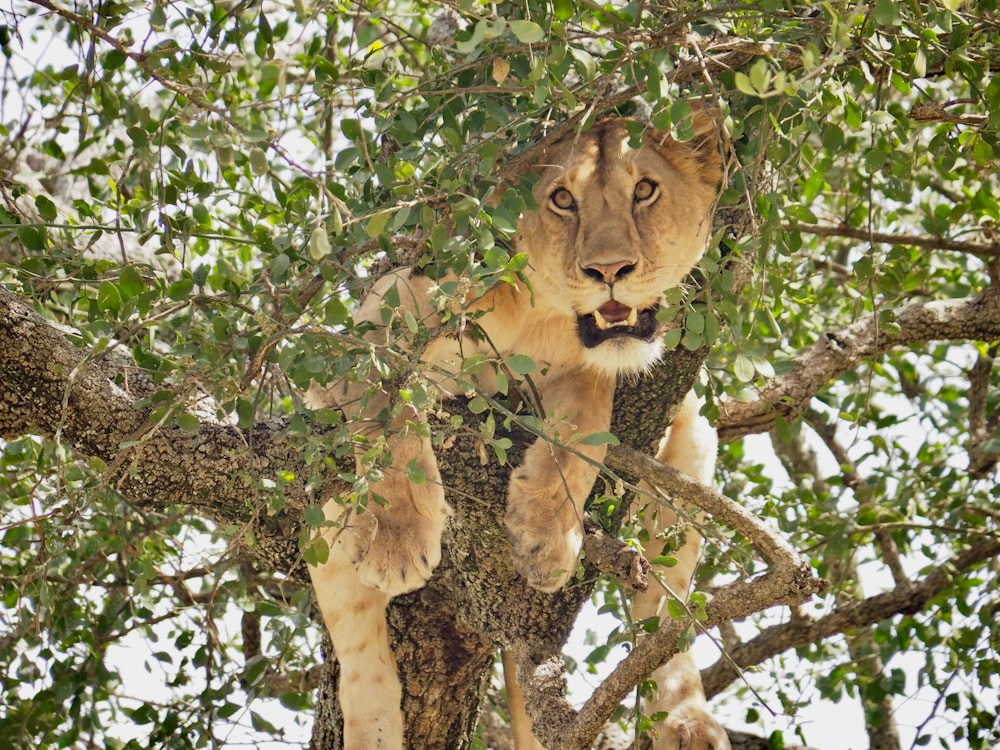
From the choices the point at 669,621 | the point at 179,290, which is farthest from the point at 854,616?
the point at 179,290

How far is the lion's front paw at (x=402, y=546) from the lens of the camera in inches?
124

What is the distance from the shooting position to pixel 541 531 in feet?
11.1

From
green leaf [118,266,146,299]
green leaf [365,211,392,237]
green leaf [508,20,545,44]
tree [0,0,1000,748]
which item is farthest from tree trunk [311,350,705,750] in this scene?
green leaf [508,20,545,44]

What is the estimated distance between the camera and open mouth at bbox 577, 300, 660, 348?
3.52 meters

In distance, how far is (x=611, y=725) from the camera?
4.38m

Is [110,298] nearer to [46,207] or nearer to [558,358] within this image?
[46,207]

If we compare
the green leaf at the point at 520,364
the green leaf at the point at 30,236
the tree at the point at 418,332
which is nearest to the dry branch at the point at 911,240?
the tree at the point at 418,332

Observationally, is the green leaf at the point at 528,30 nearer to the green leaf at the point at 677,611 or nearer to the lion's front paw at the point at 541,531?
the green leaf at the point at 677,611

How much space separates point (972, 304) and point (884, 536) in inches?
48.5

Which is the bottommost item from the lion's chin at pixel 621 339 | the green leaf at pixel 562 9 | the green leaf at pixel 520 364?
the green leaf at pixel 520 364

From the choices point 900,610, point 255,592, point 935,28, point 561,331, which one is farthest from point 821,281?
point 255,592

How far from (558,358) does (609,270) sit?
1.74ft

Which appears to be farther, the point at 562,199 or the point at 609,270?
the point at 562,199

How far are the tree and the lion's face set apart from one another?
0.14 metres
